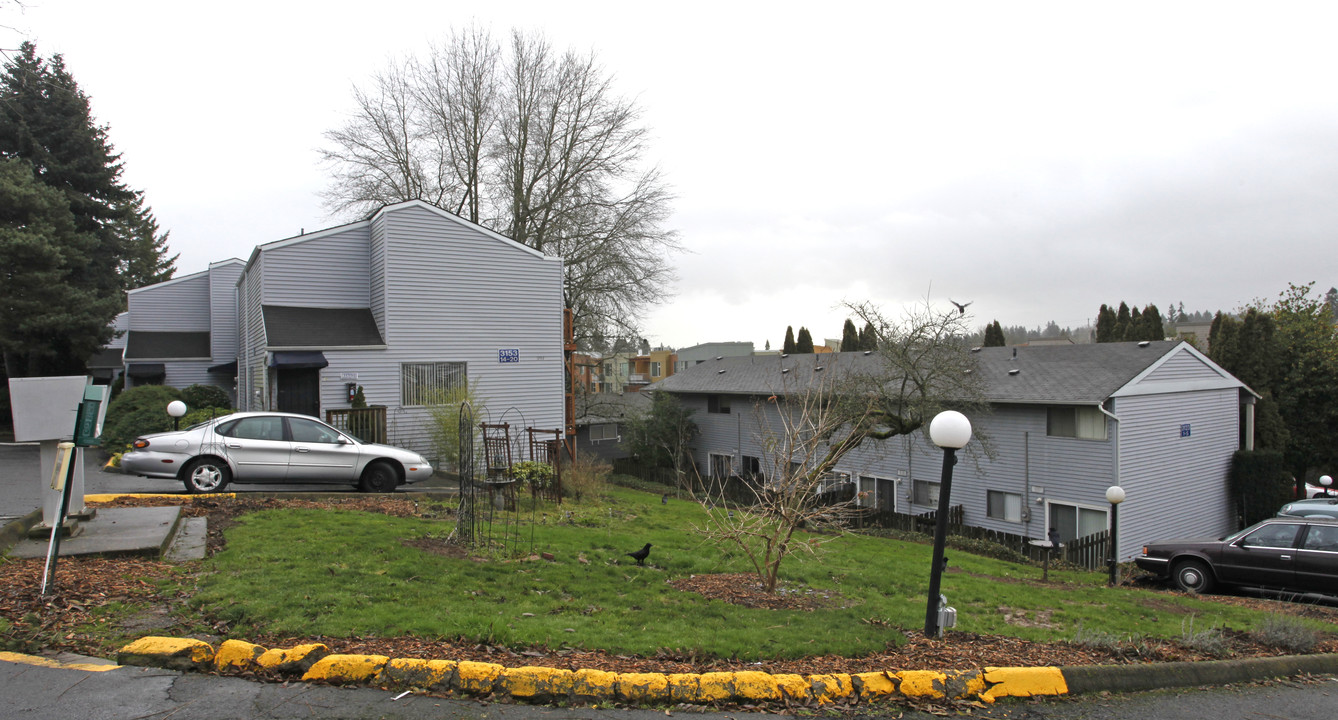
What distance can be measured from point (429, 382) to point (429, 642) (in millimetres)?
16029

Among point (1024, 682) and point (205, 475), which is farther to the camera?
point (205, 475)

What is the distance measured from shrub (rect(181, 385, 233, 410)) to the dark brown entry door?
17.0ft

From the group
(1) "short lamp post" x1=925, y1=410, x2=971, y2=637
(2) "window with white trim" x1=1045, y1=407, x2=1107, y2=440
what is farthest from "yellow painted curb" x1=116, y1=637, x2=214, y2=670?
(2) "window with white trim" x1=1045, y1=407, x2=1107, y2=440

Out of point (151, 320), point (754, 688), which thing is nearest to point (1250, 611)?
point (754, 688)

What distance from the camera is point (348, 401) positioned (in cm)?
1884

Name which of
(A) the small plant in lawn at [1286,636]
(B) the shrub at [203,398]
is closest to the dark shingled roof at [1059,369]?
(A) the small plant in lawn at [1286,636]

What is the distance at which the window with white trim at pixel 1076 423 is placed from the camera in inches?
839

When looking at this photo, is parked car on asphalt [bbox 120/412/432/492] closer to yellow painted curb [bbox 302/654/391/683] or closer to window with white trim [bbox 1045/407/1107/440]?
yellow painted curb [bbox 302/654/391/683]

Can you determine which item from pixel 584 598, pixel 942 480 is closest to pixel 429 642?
pixel 584 598

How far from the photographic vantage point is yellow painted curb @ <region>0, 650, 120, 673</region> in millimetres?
4684

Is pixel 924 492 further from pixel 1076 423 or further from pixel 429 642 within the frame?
pixel 429 642

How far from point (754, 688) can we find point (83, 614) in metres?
5.03

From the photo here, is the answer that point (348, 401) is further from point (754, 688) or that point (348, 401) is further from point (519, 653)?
point (754, 688)

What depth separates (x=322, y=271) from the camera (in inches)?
806
